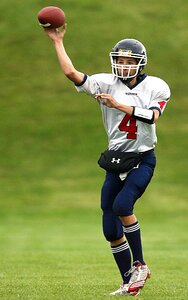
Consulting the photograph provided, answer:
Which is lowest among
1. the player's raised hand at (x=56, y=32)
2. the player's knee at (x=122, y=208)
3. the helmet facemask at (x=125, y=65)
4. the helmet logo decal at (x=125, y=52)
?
the player's knee at (x=122, y=208)

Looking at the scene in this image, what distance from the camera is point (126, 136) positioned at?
922 cm

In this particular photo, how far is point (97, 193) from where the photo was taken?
24.3m

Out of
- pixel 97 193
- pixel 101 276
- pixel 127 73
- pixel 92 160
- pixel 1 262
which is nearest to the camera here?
pixel 127 73

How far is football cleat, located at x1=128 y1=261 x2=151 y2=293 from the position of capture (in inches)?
354

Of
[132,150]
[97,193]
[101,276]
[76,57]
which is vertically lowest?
[97,193]

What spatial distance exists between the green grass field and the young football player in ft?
2.45

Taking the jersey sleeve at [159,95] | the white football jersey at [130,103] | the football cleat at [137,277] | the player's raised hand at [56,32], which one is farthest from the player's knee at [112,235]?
the player's raised hand at [56,32]

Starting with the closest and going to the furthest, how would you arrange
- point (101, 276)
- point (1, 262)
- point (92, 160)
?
point (101, 276) → point (1, 262) → point (92, 160)

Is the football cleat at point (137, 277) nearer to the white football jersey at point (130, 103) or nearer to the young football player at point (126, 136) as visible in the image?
the young football player at point (126, 136)

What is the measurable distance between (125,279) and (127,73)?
216cm

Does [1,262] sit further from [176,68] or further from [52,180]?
[176,68]

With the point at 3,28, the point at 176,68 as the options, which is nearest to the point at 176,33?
the point at 176,68

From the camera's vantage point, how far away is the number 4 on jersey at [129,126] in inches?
362

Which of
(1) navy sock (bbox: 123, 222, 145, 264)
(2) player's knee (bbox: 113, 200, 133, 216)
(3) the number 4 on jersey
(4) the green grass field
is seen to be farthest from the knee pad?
(4) the green grass field
